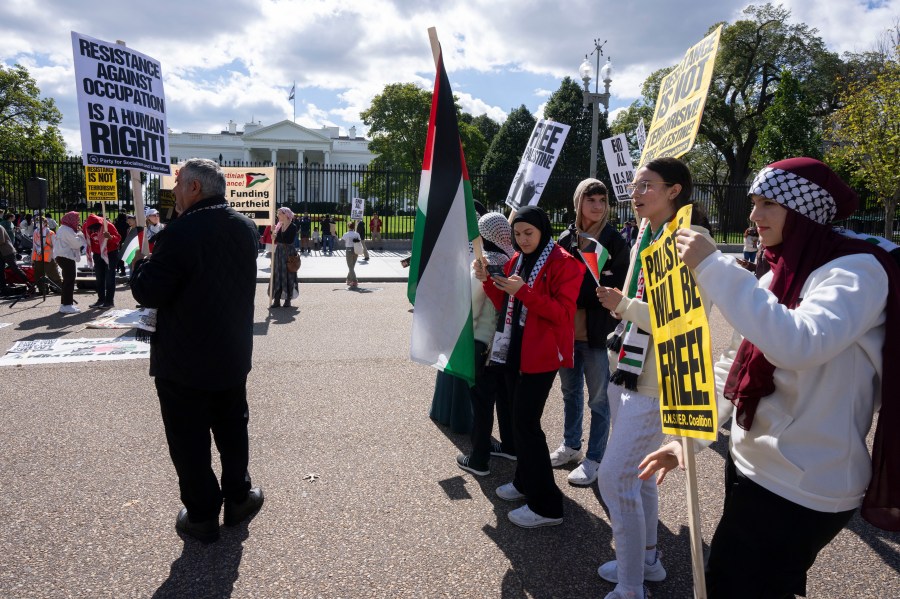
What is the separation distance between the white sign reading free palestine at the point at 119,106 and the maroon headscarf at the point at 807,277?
7.68 metres

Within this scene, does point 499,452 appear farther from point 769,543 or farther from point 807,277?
point 807,277

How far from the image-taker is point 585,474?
4051 mm

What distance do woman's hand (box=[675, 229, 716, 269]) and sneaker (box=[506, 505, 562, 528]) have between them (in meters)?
2.12

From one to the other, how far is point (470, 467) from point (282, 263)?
7.63m

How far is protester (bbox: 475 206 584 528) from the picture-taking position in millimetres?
3309

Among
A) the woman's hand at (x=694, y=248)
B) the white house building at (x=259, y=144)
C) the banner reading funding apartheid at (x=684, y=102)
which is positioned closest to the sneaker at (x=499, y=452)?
the banner reading funding apartheid at (x=684, y=102)

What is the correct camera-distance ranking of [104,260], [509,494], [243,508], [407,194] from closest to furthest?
[243,508] → [509,494] → [104,260] → [407,194]

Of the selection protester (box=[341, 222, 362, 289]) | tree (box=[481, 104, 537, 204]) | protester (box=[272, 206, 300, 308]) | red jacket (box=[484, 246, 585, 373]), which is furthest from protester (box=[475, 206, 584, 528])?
tree (box=[481, 104, 537, 204])

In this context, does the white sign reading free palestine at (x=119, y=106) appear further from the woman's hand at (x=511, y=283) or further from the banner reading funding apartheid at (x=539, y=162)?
the woman's hand at (x=511, y=283)

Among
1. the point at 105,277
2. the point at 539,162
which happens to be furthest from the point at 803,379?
the point at 105,277

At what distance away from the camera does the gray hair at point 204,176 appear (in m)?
3.13

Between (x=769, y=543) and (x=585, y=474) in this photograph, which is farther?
(x=585, y=474)

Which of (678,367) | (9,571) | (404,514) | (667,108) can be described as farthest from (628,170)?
(9,571)

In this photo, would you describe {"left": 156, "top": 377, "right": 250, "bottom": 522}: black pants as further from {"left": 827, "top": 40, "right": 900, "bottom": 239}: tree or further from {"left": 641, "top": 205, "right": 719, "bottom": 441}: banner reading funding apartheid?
{"left": 827, "top": 40, "right": 900, "bottom": 239}: tree
